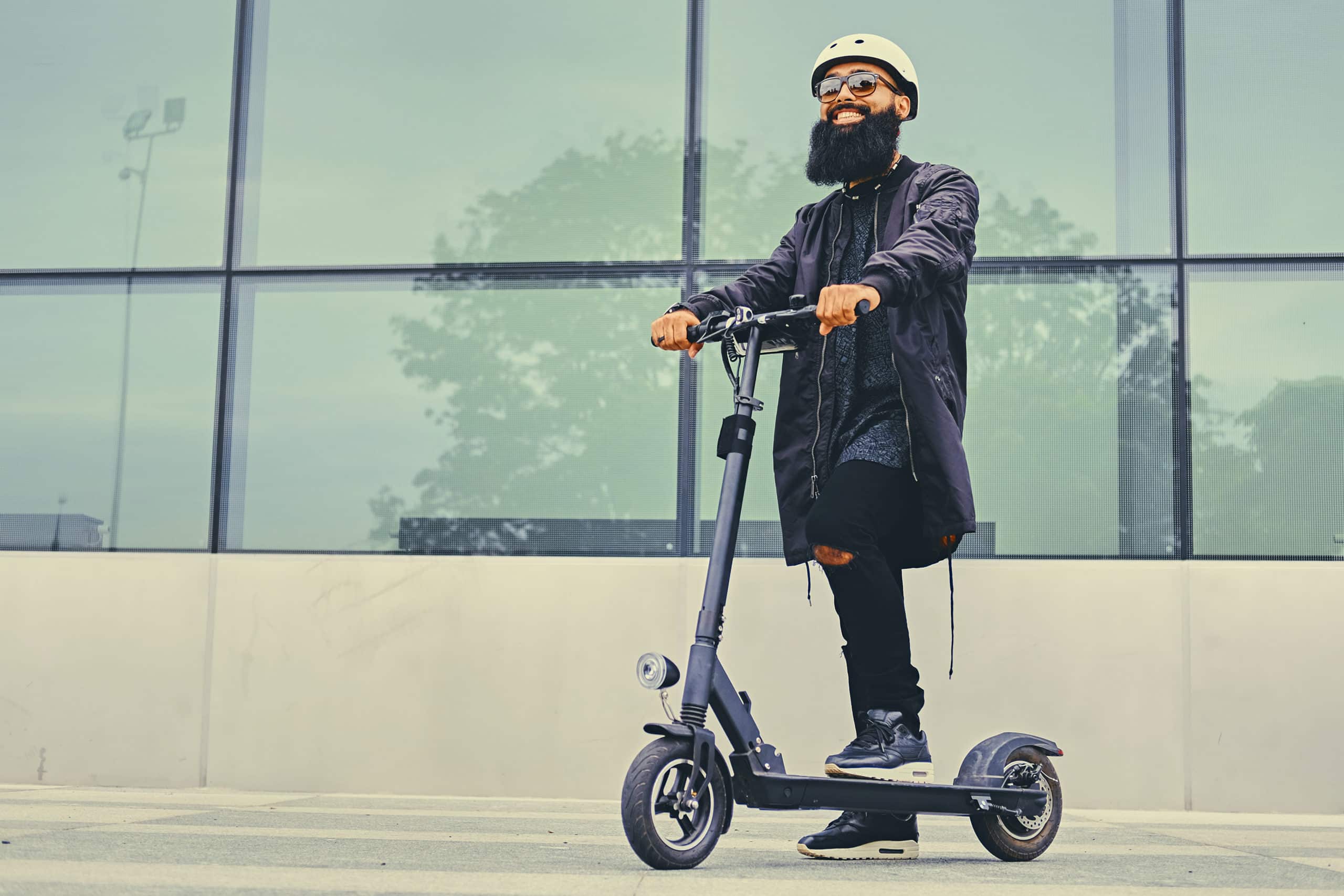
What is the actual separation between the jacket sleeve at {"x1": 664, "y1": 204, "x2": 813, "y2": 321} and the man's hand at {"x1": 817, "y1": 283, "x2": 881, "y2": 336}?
0.55 meters

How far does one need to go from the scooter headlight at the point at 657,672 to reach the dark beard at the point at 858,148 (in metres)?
1.38

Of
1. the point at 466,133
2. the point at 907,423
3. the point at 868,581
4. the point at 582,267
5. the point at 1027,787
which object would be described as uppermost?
the point at 466,133

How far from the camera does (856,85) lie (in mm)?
3729

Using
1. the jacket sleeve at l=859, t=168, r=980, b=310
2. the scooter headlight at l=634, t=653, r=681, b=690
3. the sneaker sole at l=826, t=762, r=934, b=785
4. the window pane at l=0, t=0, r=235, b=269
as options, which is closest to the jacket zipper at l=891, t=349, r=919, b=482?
the jacket sleeve at l=859, t=168, r=980, b=310

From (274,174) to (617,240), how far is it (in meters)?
1.47

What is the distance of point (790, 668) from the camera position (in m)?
5.46

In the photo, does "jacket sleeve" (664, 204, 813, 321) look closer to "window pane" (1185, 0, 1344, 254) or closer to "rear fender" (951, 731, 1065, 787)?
"rear fender" (951, 731, 1065, 787)

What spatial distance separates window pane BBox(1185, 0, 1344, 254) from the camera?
571 cm

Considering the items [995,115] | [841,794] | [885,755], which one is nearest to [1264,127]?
[995,115]

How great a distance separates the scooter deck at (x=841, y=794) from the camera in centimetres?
309

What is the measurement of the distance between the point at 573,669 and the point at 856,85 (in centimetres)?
267

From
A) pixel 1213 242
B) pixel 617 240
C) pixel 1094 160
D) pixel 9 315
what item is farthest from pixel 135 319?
pixel 1213 242

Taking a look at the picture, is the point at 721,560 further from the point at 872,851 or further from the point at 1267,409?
the point at 1267,409

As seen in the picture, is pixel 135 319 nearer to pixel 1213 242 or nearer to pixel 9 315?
pixel 9 315
